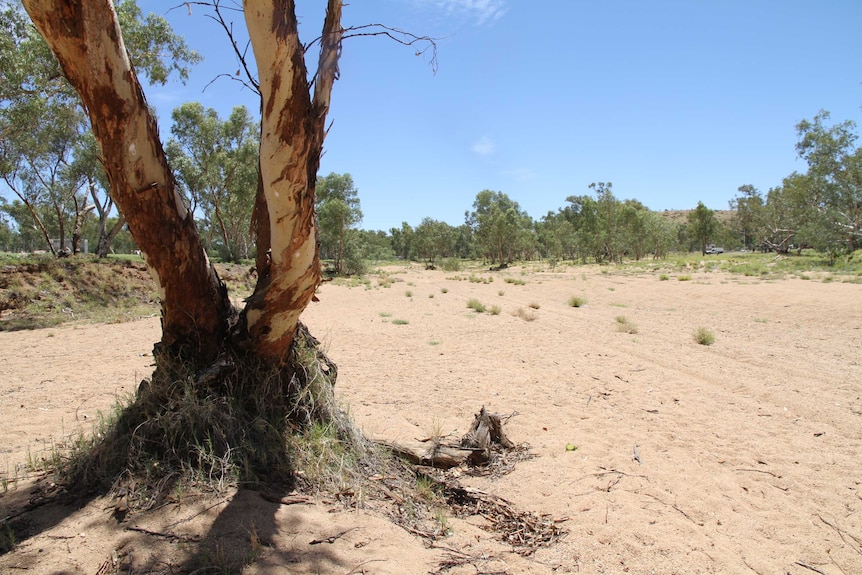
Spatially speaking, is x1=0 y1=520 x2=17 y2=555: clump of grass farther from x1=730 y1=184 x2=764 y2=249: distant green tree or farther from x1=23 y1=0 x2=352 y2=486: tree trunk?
x1=730 y1=184 x2=764 y2=249: distant green tree

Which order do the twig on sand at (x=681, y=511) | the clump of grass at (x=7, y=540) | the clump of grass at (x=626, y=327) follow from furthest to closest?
1. the clump of grass at (x=626, y=327)
2. the twig on sand at (x=681, y=511)
3. the clump of grass at (x=7, y=540)

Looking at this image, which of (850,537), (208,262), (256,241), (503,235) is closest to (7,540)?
(208,262)

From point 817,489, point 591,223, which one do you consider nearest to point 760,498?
point 817,489

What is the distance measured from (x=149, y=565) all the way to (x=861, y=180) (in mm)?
38890

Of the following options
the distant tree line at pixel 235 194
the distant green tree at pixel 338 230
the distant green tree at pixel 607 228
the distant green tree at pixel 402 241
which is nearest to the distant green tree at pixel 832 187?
the distant tree line at pixel 235 194

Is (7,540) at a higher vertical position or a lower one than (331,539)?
higher

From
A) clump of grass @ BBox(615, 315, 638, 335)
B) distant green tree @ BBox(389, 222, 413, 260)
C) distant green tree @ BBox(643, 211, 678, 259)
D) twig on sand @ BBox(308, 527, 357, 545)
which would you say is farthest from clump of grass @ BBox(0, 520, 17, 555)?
distant green tree @ BBox(389, 222, 413, 260)

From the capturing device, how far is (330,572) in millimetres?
2445

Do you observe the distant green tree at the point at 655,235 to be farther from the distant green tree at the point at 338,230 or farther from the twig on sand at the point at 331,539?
the twig on sand at the point at 331,539

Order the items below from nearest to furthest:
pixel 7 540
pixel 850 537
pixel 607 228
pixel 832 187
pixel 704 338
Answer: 1. pixel 7 540
2. pixel 850 537
3. pixel 704 338
4. pixel 832 187
5. pixel 607 228

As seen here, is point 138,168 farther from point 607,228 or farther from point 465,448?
point 607,228

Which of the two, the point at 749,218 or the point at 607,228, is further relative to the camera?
the point at 749,218

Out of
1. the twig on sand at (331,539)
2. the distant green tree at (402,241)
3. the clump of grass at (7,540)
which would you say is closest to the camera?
the clump of grass at (7,540)

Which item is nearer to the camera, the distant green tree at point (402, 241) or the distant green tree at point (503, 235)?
the distant green tree at point (503, 235)
